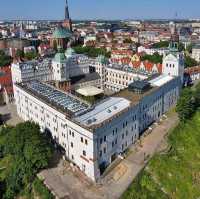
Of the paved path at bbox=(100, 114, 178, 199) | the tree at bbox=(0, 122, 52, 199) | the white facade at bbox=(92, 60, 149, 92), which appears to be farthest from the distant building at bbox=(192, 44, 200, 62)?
the tree at bbox=(0, 122, 52, 199)

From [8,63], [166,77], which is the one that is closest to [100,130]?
[166,77]

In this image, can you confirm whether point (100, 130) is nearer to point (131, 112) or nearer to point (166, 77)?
point (131, 112)

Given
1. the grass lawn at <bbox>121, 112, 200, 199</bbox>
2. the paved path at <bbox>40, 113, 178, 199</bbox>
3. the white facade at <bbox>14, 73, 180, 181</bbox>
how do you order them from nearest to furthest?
the paved path at <bbox>40, 113, 178, 199</bbox> → the grass lawn at <bbox>121, 112, 200, 199</bbox> → the white facade at <bbox>14, 73, 180, 181</bbox>

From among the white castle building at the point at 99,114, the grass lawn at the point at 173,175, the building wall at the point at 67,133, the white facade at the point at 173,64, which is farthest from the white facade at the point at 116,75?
the building wall at the point at 67,133

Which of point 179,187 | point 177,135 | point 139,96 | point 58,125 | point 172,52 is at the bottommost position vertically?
point 179,187

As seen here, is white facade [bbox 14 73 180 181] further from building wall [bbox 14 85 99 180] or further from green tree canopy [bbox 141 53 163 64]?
green tree canopy [bbox 141 53 163 64]
